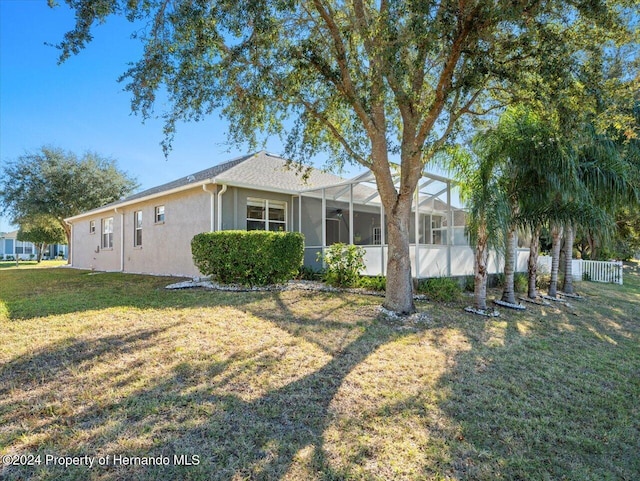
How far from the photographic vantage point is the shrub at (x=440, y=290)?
9.48m

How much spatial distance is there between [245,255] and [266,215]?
3831 mm

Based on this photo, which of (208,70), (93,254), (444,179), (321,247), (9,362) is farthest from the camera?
(93,254)

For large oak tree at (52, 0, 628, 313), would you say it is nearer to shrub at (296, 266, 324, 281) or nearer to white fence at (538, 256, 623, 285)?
shrub at (296, 266, 324, 281)

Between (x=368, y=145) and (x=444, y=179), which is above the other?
(x=368, y=145)

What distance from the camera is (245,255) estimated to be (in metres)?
9.66

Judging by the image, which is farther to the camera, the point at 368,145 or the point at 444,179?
the point at 444,179

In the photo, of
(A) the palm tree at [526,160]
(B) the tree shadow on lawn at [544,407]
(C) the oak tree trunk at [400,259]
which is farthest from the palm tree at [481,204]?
(B) the tree shadow on lawn at [544,407]

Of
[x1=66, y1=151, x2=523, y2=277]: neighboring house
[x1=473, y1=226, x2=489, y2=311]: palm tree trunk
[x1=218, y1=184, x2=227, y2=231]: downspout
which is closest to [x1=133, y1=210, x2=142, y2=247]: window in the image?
[x1=66, y1=151, x2=523, y2=277]: neighboring house

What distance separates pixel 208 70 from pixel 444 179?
7.00 m

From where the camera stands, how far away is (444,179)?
417 inches

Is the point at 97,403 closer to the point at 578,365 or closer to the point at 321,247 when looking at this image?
the point at 578,365

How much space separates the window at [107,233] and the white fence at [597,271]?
2319cm

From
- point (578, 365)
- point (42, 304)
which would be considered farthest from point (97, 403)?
point (578, 365)

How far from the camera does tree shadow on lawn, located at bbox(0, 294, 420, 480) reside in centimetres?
257
